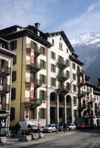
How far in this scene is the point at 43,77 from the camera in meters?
43.4

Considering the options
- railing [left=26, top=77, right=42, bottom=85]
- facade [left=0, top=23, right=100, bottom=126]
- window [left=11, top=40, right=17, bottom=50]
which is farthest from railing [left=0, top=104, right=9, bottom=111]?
window [left=11, top=40, right=17, bottom=50]

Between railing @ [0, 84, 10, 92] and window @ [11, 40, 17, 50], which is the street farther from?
window @ [11, 40, 17, 50]

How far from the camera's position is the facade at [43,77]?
3794 cm

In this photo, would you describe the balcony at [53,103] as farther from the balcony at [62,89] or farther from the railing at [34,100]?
the railing at [34,100]

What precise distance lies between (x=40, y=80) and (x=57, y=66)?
958cm

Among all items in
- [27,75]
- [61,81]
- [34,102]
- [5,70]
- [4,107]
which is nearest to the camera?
[4,107]

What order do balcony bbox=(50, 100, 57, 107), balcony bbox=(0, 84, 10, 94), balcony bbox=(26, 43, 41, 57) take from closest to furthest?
1. balcony bbox=(0, 84, 10, 94)
2. balcony bbox=(26, 43, 41, 57)
3. balcony bbox=(50, 100, 57, 107)

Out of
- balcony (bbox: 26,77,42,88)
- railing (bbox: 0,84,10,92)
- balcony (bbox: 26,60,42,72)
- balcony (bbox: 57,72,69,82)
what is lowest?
railing (bbox: 0,84,10,92)

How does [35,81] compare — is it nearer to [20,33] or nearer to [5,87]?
[5,87]

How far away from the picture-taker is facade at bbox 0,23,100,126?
3794 cm

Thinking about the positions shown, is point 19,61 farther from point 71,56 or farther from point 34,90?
point 71,56

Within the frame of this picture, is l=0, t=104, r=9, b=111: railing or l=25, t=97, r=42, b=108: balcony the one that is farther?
l=25, t=97, r=42, b=108: balcony

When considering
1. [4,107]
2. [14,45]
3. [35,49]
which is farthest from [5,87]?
[35,49]

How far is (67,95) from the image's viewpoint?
2106 inches
